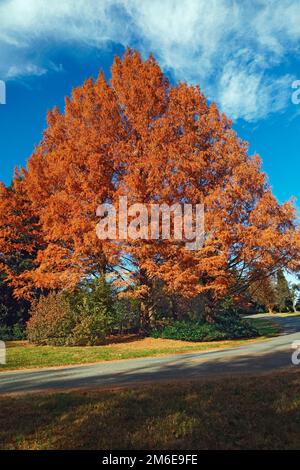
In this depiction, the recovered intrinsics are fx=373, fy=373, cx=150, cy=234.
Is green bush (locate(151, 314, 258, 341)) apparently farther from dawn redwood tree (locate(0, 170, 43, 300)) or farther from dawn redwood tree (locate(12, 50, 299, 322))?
dawn redwood tree (locate(0, 170, 43, 300))

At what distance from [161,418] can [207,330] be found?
15335 mm

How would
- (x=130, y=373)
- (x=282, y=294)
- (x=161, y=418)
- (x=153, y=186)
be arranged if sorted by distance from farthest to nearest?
1. (x=282, y=294)
2. (x=153, y=186)
3. (x=130, y=373)
4. (x=161, y=418)

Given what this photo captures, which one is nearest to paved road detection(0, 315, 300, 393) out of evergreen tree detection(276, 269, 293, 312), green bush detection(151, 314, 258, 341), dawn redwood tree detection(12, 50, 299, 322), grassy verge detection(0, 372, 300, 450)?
grassy verge detection(0, 372, 300, 450)

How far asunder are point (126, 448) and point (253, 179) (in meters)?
16.6

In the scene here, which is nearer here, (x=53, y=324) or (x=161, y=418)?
(x=161, y=418)

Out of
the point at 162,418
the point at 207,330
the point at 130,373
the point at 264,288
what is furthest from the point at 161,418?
the point at 264,288

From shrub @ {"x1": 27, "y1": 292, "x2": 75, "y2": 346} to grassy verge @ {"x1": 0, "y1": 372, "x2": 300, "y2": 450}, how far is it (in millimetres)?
13052

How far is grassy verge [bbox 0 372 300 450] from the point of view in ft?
13.8

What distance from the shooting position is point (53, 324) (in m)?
19.4

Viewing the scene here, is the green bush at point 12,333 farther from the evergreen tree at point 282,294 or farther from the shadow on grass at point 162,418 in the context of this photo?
the evergreen tree at point 282,294

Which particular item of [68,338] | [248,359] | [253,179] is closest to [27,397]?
[248,359]

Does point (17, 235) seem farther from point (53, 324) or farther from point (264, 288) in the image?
point (264, 288)
